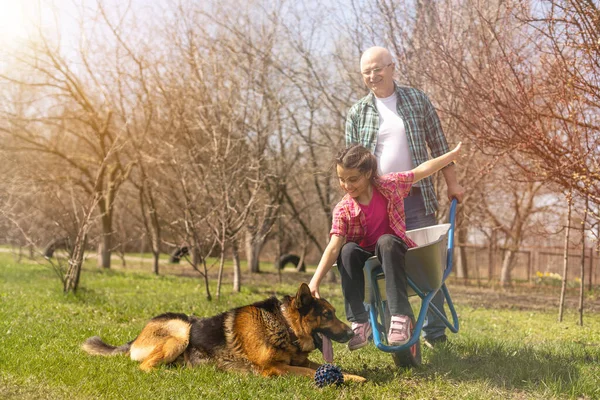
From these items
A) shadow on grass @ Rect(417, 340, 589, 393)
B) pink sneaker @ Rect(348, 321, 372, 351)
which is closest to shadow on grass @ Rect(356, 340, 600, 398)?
shadow on grass @ Rect(417, 340, 589, 393)

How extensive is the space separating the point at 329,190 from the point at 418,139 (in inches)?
427

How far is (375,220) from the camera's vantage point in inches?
150

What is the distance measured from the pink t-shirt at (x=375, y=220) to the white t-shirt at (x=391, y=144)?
570 millimetres

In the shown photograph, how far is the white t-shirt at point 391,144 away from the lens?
4.42 meters

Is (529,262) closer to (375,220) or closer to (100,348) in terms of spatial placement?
(375,220)

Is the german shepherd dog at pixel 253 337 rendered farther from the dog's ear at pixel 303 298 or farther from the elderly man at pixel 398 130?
the elderly man at pixel 398 130

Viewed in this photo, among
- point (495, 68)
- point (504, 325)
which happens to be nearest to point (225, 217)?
point (504, 325)

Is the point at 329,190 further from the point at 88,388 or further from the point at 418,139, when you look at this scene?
the point at 88,388

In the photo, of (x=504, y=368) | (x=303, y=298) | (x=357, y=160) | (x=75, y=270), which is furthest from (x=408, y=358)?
(x=75, y=270)

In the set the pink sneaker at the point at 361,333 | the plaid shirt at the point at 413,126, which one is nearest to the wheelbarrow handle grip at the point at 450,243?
the plaid shirt at the point at 413,126

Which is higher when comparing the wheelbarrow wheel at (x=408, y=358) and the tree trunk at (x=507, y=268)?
the tree trunk at (x=507, y=268)

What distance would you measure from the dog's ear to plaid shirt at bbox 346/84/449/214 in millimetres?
1256

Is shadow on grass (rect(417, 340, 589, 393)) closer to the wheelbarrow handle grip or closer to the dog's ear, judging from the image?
the wheelbarrow handle grip

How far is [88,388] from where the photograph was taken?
3.49m
